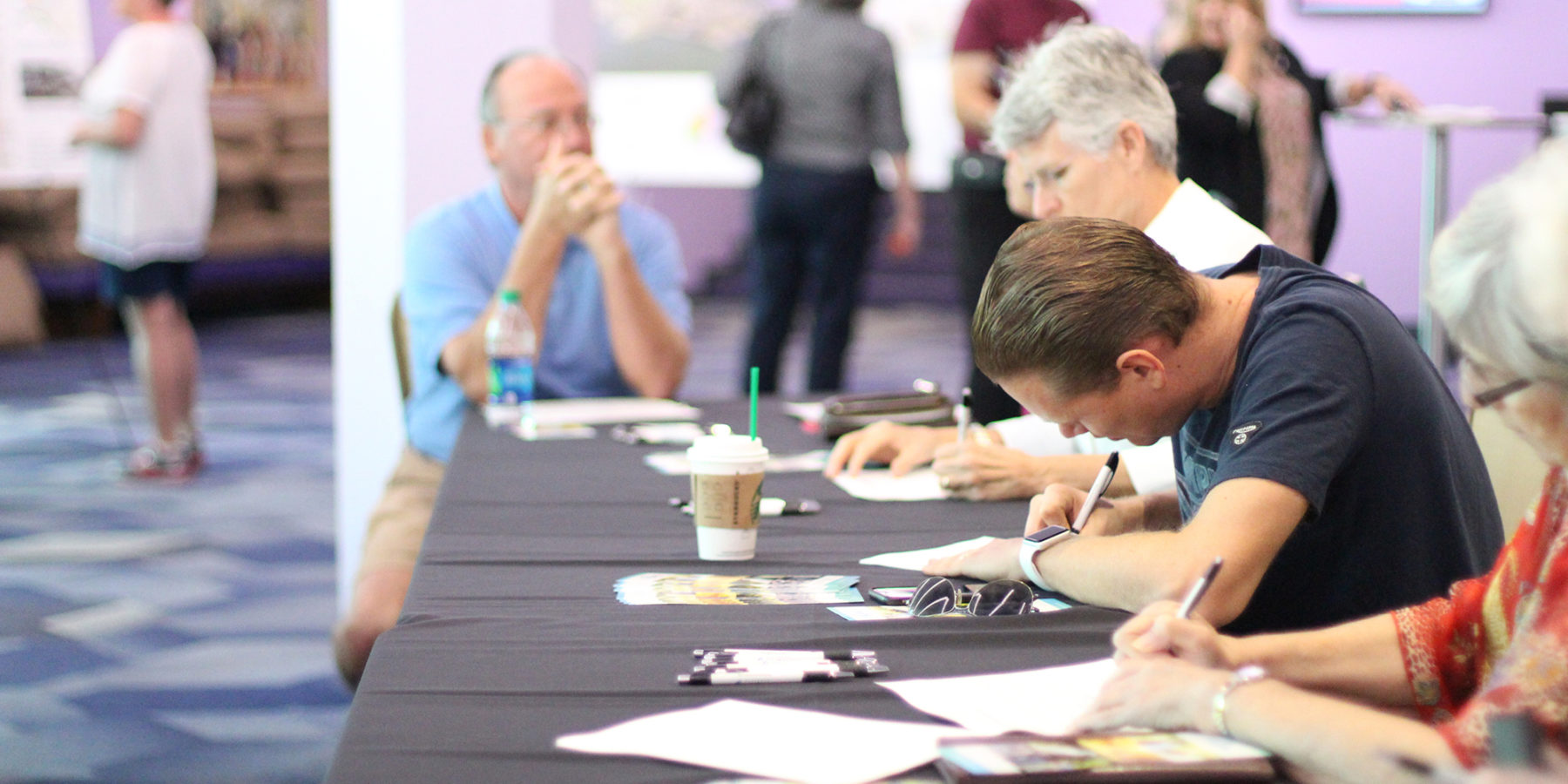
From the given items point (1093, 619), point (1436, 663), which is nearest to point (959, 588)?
point (1093, 619)

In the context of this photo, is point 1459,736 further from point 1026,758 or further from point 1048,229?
point 1048,229

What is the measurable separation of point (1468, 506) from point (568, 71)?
206cm

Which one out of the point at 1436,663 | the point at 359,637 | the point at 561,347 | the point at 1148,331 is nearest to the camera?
the point at 1436,663

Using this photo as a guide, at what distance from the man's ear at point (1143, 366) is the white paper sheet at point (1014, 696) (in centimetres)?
27

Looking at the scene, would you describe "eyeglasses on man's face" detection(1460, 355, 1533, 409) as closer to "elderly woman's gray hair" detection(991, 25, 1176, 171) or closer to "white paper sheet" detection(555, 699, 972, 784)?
"white paper sheet" detection(555, 699, 972, 784)

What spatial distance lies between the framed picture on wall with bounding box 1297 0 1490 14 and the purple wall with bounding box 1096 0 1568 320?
4 centimetres

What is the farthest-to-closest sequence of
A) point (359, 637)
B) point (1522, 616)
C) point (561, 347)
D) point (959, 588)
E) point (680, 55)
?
1. point (680, 55)
2. point (561, 347)
3. point (359, 637)
4. point (959, 588)
5. point (1522, 616)

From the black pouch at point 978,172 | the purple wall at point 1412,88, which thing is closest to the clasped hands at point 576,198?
the black pouch at point 978,172

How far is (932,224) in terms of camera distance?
10828mm

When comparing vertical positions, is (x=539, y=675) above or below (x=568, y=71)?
below

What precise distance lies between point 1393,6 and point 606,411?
5946 millimetres

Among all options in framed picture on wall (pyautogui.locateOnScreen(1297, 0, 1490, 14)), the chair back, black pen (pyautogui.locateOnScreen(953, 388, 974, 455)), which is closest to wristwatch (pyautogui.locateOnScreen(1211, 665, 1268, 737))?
black pen (pyautogui.locateOnScreen(953, 388, 974, 455))

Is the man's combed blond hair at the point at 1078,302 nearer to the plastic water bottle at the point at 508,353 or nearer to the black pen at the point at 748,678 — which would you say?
the black pen at the point at 748,678

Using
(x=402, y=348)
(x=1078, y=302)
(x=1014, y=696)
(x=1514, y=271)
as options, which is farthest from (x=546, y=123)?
(x=1514, y=271)
